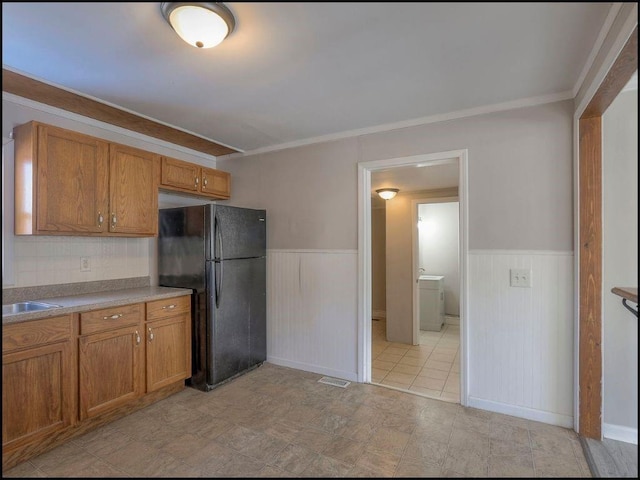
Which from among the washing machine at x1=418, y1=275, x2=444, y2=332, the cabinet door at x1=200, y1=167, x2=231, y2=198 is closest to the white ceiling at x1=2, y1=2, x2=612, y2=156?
the cabinet door at x1=200, y1=167, x2=231, y2=198

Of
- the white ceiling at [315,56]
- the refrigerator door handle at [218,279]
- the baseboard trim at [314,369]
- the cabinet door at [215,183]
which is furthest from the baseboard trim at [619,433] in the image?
the cabinet door at [215,183]

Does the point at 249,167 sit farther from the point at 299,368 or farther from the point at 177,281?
the point at 299,368

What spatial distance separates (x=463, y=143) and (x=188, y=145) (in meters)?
2.57

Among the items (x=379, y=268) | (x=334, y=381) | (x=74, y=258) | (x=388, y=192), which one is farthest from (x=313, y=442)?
(x=379, y=268)

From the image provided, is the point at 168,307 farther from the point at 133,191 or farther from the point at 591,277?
the point at 591,277

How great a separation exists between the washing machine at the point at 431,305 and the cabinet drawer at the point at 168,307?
137 inches

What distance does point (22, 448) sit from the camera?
73.9 inches

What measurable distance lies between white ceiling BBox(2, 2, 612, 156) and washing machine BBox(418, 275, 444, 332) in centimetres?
327

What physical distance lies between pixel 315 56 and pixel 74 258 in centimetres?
234

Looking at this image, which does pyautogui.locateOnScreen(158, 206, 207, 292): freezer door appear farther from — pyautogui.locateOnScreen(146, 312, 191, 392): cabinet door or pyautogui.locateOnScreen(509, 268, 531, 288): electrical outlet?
pyautogui.locateOnScreen(509, 268, 531, 288): electrical outlet

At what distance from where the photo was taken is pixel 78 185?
93.7 inches

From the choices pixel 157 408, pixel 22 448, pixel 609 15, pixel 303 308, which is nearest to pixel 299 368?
pixel 303 308

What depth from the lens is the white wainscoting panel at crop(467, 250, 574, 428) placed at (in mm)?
2295

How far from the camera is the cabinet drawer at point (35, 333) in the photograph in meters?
1.83
